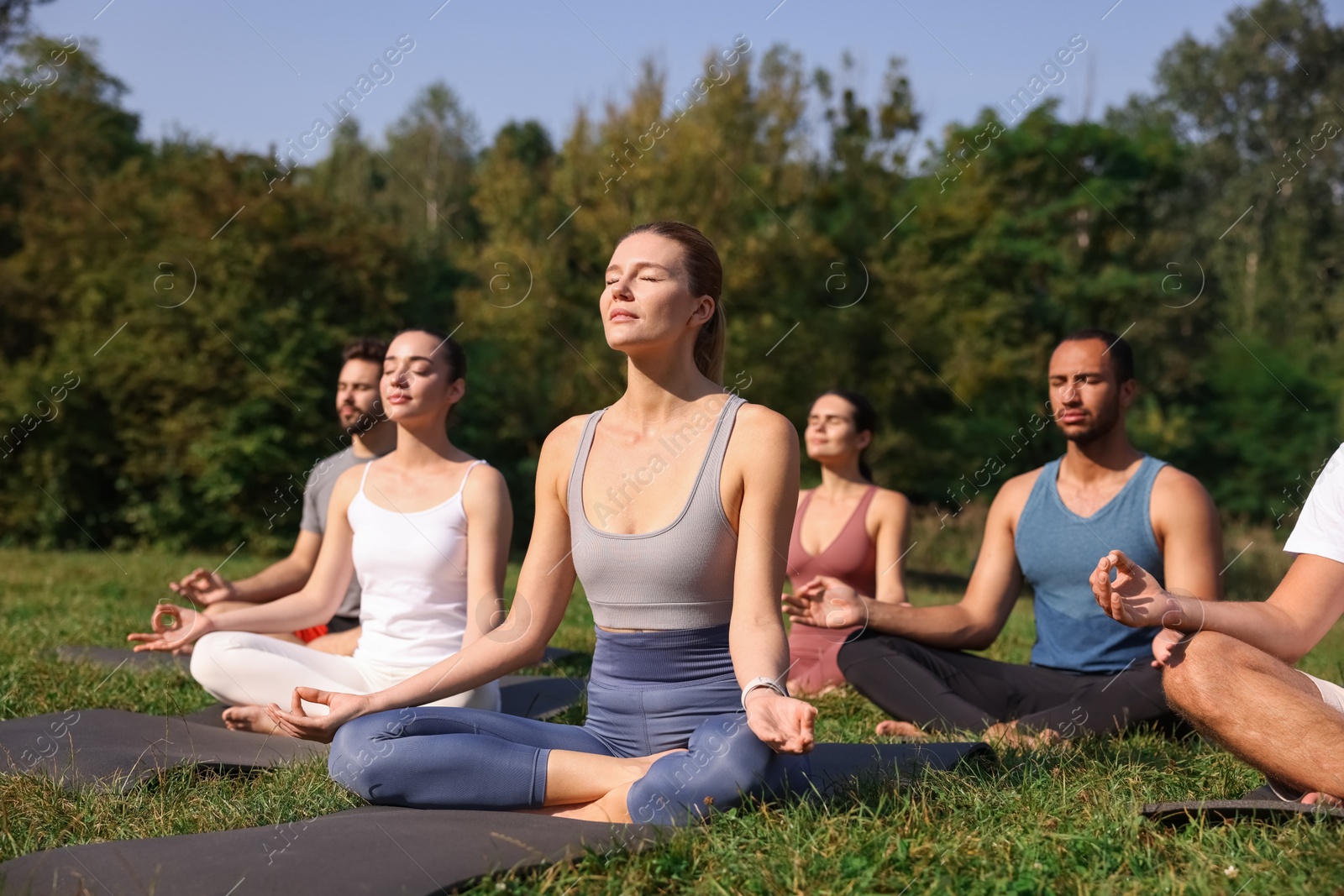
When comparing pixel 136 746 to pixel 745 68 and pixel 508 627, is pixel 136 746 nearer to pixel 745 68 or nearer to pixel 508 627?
pixel 508 627

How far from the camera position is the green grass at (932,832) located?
2719 millimetres

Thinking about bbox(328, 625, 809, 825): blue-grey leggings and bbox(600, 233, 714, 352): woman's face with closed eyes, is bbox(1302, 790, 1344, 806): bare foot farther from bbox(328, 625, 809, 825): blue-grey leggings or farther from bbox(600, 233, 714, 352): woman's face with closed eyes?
bbox(600, 233, 714, 352): woman's face with closed eyes

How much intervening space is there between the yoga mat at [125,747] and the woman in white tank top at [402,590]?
20 centimetres

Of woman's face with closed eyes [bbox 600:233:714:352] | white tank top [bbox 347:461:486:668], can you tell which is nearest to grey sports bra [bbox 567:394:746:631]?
woman's face with closed eyes [bbox 600:233:714:352]

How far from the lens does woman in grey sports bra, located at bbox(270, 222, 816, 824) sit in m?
3.19

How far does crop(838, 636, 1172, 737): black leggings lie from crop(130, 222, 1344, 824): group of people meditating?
0.5 inches

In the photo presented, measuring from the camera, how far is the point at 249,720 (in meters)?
4.32

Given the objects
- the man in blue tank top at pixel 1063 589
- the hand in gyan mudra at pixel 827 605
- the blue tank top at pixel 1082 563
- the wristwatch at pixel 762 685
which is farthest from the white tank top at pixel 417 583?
the blue tank top at pixel 1082 563

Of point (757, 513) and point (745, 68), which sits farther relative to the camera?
point (745, 68)

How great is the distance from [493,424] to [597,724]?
53.4 feet

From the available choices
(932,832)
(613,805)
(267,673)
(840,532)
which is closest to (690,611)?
(613,805)

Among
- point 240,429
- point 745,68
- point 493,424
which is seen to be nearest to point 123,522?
point 240,429

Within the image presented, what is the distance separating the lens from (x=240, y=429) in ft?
51.9

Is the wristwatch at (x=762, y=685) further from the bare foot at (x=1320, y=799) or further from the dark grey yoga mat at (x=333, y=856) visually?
the bare foot at (x=1320, y=799)
